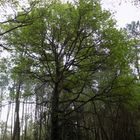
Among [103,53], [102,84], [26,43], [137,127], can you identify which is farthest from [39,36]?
[137,127]

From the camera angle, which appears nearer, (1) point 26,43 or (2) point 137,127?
(1) point 26,43

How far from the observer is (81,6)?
11938 millimetres

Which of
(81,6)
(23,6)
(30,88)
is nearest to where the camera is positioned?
(23,6)

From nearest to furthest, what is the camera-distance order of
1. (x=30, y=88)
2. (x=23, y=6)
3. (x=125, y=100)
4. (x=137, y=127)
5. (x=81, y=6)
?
(x=23, y=6) → (x=81, y=6) → (x=125, y=100) → (x=30, y=88) → (x=137, y=127)

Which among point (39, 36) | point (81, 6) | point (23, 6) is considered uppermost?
point (81, 6)

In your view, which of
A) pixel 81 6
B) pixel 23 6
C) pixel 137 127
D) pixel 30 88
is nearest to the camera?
pixel 23 6

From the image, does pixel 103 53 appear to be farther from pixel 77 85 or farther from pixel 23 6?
pixel 23 6

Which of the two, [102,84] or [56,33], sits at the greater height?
[56,33]

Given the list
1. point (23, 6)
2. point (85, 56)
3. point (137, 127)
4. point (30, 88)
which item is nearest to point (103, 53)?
point (85, 56)

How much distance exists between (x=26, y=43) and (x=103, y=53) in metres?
3.51

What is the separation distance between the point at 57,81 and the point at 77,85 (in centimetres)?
133

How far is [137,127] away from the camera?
77.0 ft

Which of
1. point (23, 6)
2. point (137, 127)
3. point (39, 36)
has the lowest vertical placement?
point (137, 127)

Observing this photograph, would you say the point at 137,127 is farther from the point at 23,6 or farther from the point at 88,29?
the point at 23,6
